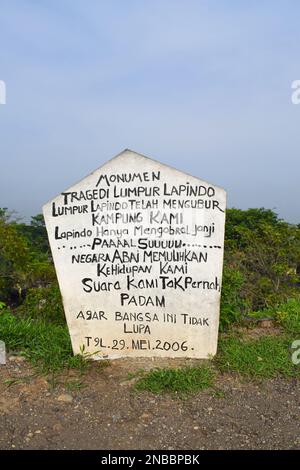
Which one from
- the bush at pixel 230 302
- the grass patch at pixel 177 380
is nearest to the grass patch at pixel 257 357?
the grass patch at pixel 177 380

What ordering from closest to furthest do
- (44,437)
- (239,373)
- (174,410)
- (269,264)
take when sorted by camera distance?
(44,437) < (174,410) < (239,373) < (269,264)

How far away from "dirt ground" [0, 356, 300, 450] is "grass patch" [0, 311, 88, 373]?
14 cm

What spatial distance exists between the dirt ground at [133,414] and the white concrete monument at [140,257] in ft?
1.28

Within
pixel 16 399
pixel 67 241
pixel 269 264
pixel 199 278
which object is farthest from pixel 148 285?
pixel 269 264

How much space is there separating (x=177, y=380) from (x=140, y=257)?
1026 mm

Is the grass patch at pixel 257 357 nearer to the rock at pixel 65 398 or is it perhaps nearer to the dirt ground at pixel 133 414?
the dirt ground at pixel 133 414

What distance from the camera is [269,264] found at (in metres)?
8.67

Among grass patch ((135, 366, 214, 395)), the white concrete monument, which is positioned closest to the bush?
the white concrete monument

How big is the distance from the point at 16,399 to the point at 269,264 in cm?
599

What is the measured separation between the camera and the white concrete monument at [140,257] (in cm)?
405

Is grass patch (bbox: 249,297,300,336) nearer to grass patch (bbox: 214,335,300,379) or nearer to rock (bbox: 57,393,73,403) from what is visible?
grass patch (bbox: 214,335,300,379)

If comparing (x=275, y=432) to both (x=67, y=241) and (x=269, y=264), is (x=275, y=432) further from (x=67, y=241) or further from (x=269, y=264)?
(x=269, y=264)

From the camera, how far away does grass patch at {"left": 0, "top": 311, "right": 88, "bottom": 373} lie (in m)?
4.05

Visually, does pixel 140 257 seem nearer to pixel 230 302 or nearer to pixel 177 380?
pixel 177 380
